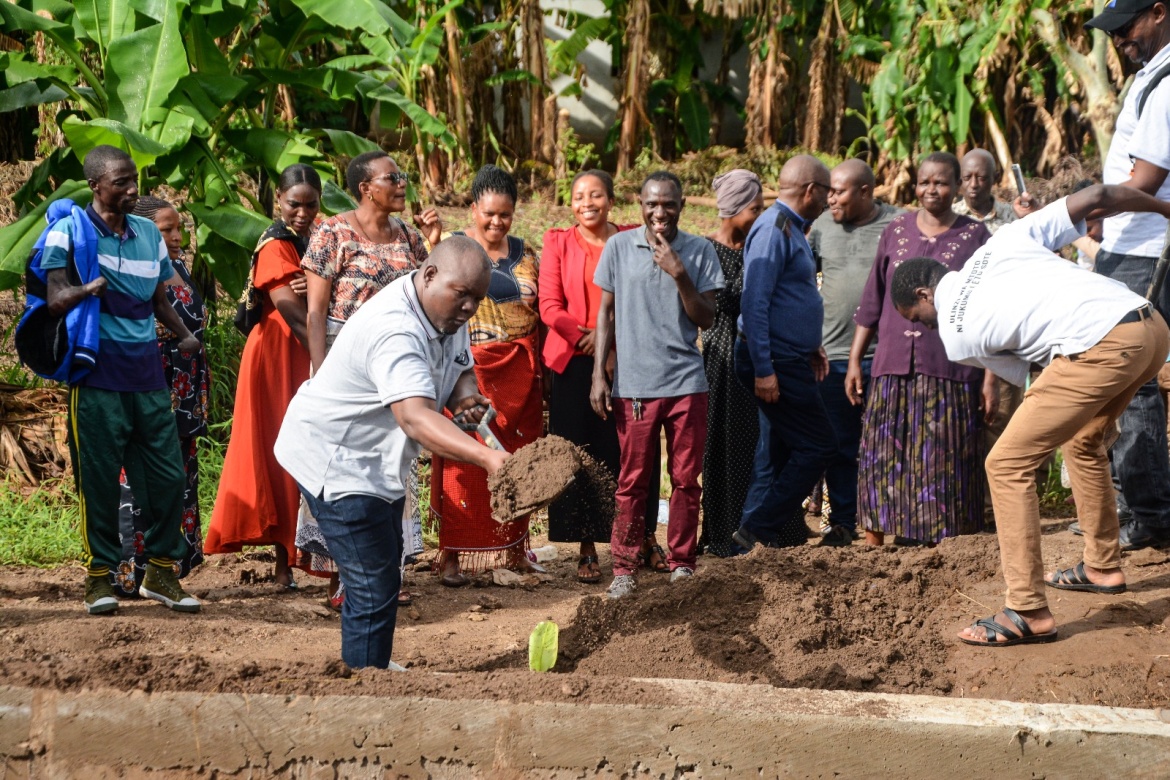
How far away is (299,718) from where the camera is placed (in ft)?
11.3

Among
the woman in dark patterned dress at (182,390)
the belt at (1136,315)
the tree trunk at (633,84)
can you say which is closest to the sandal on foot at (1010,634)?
the belt at (1136,315)

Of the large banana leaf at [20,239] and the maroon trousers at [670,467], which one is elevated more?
the large banana leaf at [20,239]

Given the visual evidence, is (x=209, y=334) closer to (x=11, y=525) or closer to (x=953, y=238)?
(x=11, y=525)

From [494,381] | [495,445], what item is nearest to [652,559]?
[494,381]

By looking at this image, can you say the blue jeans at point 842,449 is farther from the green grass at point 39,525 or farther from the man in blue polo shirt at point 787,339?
the green grass at point 39,525

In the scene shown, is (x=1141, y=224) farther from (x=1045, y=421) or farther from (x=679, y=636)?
(x=679, y=636)

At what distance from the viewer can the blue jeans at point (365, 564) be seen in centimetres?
370

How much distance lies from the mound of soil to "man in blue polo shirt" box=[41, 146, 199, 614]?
211 cm

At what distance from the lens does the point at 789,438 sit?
575 centimetres

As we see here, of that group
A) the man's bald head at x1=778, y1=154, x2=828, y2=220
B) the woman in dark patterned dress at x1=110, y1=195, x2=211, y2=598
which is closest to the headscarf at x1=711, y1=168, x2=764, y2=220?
the man's bald head at x1=778, y1=154, x2=828, y2=220

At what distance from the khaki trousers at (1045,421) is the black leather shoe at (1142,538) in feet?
3.92

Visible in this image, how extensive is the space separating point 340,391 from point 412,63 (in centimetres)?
762

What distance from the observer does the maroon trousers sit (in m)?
5.32

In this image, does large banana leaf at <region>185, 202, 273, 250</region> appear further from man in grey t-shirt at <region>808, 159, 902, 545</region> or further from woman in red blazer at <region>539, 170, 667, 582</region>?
man in grey t-shirt at <region>808, 159, 902, 545</region>
